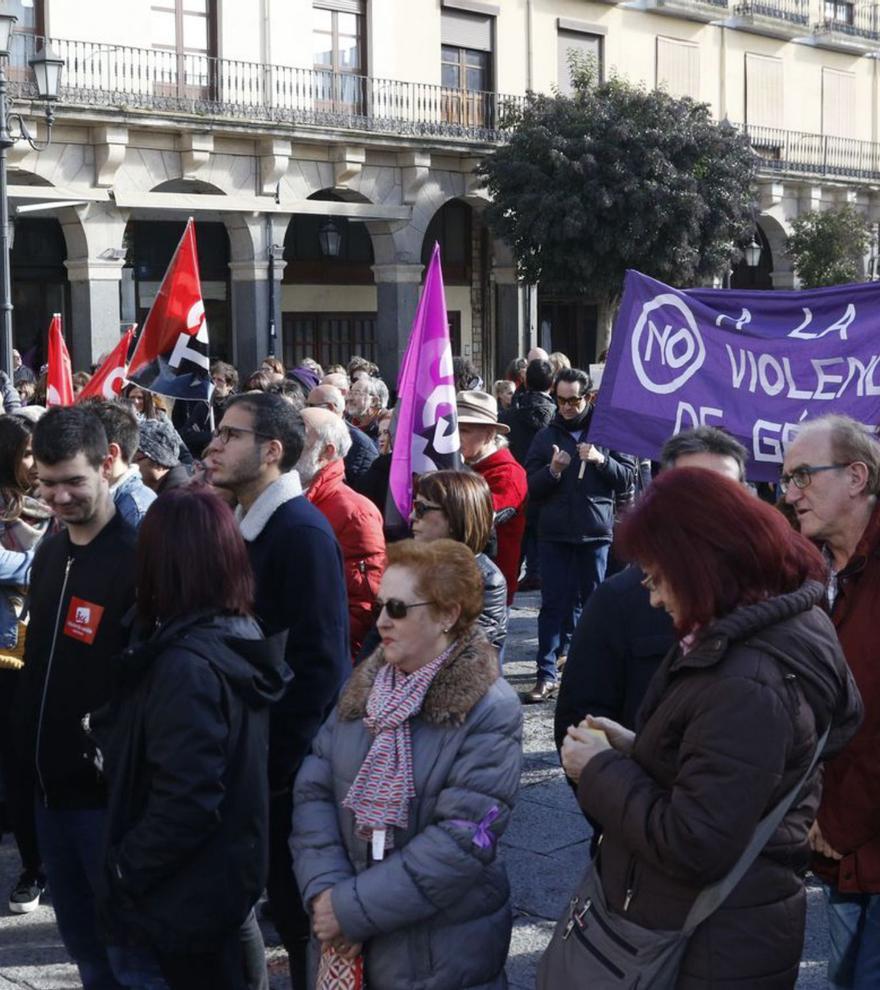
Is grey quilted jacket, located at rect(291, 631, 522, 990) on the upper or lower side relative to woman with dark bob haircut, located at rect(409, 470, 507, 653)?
lower

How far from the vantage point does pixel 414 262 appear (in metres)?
24.2

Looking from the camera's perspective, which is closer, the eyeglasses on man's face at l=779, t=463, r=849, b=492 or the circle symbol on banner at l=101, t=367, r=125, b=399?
the eyeglasses on man's face at l=779, t=463, r=849, b=492

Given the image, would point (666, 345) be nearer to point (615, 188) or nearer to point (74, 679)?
point (74, 679)

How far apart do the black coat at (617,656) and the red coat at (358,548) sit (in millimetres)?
1654

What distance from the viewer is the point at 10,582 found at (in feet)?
16.7

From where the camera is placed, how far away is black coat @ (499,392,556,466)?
1094 centimetres

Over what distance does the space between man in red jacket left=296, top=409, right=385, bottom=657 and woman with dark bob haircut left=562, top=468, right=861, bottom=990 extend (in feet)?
7.99

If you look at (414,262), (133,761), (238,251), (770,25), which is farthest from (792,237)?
(133,761)

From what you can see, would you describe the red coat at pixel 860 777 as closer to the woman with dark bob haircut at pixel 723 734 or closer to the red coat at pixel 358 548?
the woman with dark bob haircut at pixel 723 734

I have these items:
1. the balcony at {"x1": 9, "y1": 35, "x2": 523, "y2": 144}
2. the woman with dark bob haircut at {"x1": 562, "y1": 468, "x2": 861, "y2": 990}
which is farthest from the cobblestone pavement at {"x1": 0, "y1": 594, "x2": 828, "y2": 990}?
the balcony at {"x1": 9, "y1": 35, "x2": 523, "y2": 144}

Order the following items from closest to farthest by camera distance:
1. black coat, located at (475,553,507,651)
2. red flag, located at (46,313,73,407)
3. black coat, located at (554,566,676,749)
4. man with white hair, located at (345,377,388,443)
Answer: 1. black coat, located at (554,566,676,749)
2. black coat, located at (475,553,507,651)
3. red flag, located at (46,313,73,407)
4. man with white hair, located at (345,377,388,443)

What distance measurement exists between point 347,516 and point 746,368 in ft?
5.24

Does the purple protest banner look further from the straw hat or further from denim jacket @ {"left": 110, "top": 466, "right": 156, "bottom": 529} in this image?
denim jacket @ {"left": 110, "top": 466, "right": 156, "bottom": 529}

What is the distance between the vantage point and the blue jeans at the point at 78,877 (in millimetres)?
3779
